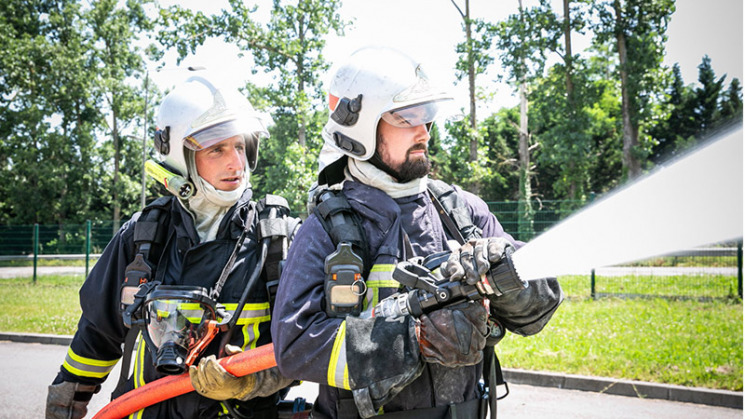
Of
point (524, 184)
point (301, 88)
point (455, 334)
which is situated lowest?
point (455, 334)

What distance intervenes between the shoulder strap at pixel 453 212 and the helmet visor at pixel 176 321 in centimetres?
105

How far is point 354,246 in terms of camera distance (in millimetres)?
1936

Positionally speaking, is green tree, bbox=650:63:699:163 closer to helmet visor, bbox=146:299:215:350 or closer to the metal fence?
the metal fence

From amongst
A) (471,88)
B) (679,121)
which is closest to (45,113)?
(471,88)

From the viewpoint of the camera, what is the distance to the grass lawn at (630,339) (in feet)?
20.0

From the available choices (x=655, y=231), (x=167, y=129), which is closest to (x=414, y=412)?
(x=655, y=231)

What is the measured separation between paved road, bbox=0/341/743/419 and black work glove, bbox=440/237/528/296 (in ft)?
13.6

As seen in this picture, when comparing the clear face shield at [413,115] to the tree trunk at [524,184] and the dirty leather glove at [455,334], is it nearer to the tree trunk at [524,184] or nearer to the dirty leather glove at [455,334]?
the dirty leather glove at [455,334]

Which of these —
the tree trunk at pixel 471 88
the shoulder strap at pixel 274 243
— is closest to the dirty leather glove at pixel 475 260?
the shoulder strap at pixel 274 243

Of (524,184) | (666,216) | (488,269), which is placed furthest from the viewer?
(524,184)

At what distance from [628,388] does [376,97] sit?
5.00 m

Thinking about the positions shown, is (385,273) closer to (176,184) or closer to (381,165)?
(381,165)

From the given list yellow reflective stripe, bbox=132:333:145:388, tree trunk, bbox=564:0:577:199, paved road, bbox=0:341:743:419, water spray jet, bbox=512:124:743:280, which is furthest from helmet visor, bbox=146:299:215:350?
tree trunk, bbox=564:0:577:199

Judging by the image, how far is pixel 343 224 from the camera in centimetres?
195
